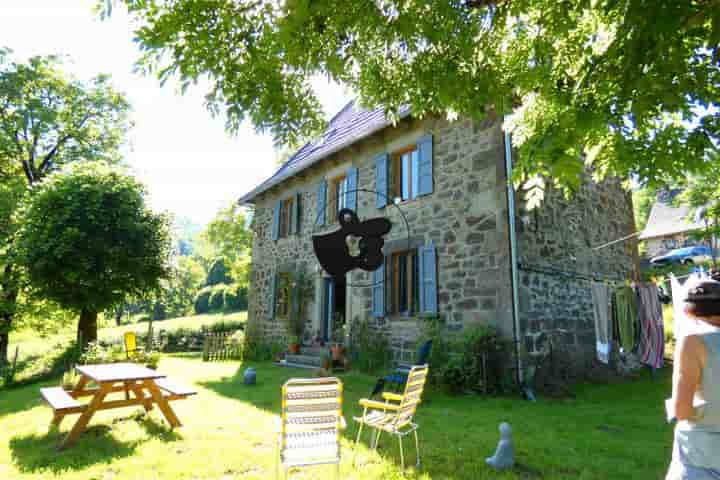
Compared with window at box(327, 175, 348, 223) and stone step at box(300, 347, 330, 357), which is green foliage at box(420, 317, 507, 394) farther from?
window at box(327, 175, 348, 223)

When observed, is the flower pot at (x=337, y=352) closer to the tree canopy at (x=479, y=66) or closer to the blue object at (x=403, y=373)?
the blue object at (x=403, y=373)

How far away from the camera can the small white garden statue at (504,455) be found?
3.68m

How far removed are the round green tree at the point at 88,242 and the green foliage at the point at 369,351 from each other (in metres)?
5.79

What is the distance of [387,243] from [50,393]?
638 cm

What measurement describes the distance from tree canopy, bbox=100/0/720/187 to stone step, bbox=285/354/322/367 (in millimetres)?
7282

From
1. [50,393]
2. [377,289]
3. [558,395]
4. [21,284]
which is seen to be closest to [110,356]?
[21,284]

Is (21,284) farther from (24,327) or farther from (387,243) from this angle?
(387,243)

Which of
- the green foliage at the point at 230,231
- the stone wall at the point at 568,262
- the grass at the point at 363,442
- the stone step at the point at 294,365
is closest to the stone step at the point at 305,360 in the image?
the stone step at the point at 294,365

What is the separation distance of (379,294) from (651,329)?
16.4 ft

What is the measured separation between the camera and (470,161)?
323 inches

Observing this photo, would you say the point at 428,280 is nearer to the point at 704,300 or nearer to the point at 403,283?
the point at 403,283

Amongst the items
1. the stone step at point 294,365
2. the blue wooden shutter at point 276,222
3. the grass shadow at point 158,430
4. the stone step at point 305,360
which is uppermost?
the blue wooden shutter at point 276,222

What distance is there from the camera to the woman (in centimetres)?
188

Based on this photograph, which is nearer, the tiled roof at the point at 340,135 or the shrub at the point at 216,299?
the tiled roof at the point at 340,135
